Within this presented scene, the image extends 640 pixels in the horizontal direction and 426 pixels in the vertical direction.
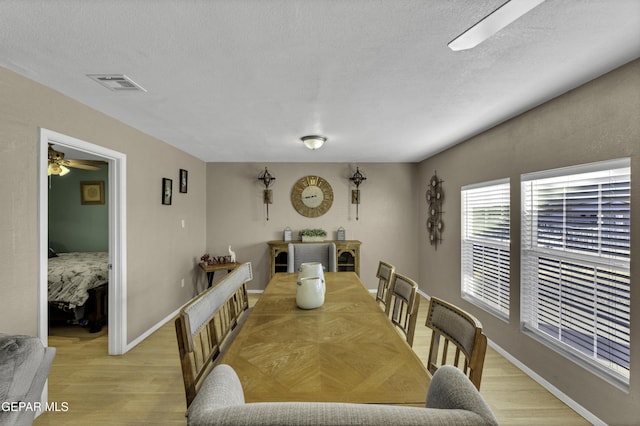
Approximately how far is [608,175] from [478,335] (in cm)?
164

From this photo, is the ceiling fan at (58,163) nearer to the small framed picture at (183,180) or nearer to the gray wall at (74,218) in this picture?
the gray wall at (74,218)

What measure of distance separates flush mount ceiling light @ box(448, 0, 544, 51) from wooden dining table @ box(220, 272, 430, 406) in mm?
1384

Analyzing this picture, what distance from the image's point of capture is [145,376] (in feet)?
8.07

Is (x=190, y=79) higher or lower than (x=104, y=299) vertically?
higher

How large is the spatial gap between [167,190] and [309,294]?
2.77 meters

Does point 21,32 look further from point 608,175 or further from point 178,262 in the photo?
point 608,175

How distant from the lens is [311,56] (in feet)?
5.22

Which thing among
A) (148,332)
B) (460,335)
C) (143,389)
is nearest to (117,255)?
(148,332)

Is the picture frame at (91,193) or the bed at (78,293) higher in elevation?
the picture frame at (91,193)

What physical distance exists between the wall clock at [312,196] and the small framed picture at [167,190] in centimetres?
192

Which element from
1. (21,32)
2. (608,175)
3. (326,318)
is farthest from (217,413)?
(608,175)

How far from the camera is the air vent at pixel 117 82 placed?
1837mm

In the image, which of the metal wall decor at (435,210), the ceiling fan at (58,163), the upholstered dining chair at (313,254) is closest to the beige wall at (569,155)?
the metal wall decor at (435,210)

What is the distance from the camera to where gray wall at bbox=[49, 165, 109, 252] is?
489 centimetres
